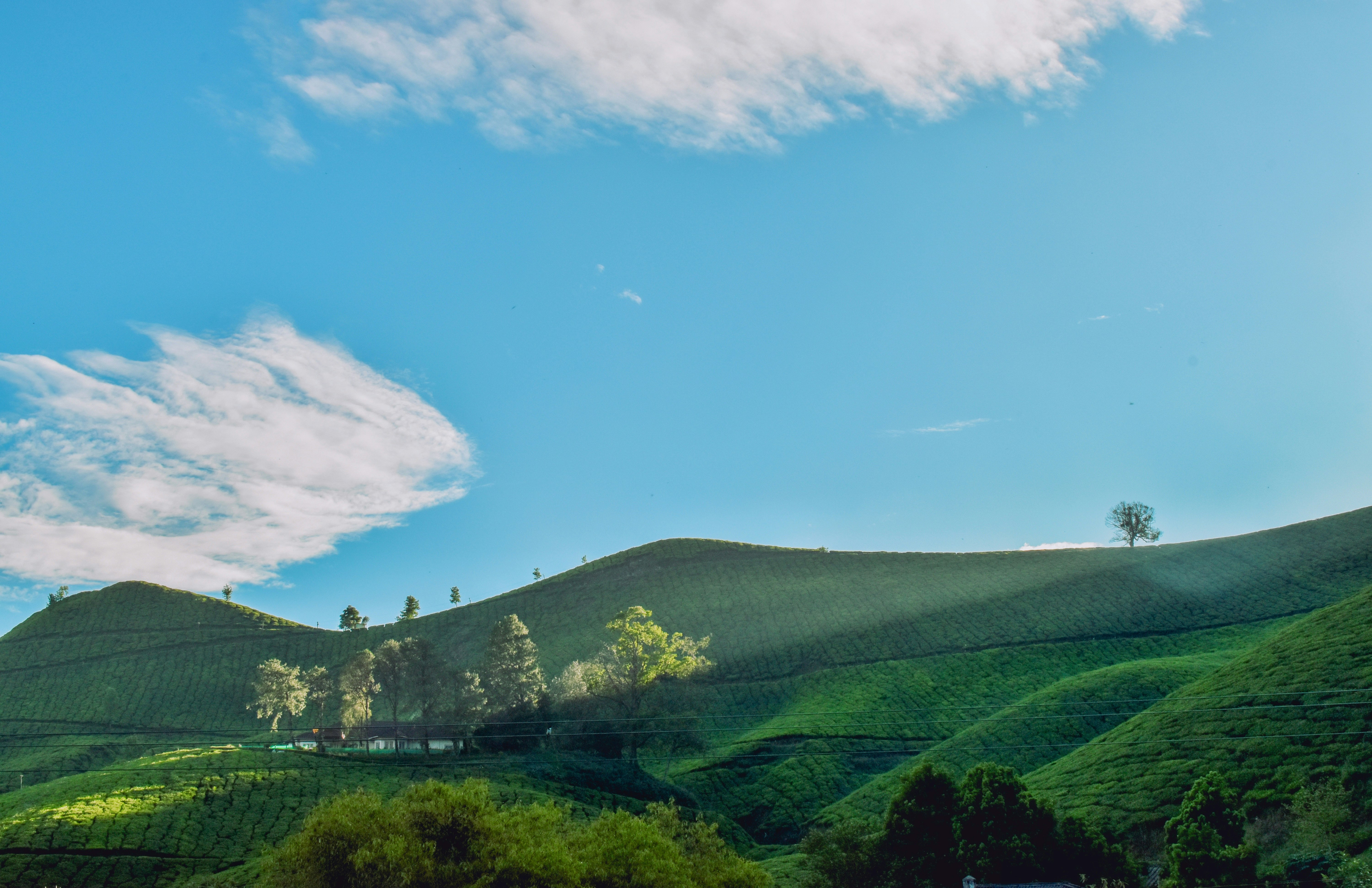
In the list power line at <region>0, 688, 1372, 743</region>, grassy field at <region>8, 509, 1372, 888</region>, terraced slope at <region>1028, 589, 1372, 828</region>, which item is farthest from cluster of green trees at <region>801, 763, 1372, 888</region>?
power line at <region>0, 688, 1372, 743</region>

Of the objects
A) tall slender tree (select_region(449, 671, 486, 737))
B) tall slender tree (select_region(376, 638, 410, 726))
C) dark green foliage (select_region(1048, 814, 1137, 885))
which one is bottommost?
dark green foliage (select_region(1048, 814, 1137, 885))

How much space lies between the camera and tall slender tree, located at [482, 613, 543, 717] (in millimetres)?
98875

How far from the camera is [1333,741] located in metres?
56.2

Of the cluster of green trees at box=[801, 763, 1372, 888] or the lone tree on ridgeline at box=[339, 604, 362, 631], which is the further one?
the lone tree on ridgeline at box=[339, 604, 362, 631]

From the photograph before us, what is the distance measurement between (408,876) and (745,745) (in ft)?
224

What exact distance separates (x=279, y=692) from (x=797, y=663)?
7237 cm

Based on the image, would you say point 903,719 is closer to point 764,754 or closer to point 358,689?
point 764,754

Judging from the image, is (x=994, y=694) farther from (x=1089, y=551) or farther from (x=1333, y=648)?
(x=1089, y=551)

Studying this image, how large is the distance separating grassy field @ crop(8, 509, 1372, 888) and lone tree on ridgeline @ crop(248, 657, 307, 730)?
417 inches

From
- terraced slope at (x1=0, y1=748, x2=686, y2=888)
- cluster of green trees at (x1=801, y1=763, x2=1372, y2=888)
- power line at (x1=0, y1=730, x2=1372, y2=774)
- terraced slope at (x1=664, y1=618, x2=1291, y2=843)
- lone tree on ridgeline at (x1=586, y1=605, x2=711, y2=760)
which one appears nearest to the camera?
cluster of green trees at (x1=801, y1=763, x2=1372, y2=888)

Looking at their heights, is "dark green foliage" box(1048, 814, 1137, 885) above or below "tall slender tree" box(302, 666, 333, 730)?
below

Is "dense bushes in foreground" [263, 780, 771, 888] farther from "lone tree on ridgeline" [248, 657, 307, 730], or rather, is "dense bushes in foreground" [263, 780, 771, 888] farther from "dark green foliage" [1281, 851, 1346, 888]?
"lone tree on ridgeline" [248, 657, 307, 730]

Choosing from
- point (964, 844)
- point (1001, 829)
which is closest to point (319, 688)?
point (964, 844)

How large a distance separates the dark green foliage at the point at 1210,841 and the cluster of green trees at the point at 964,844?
3.55 m
